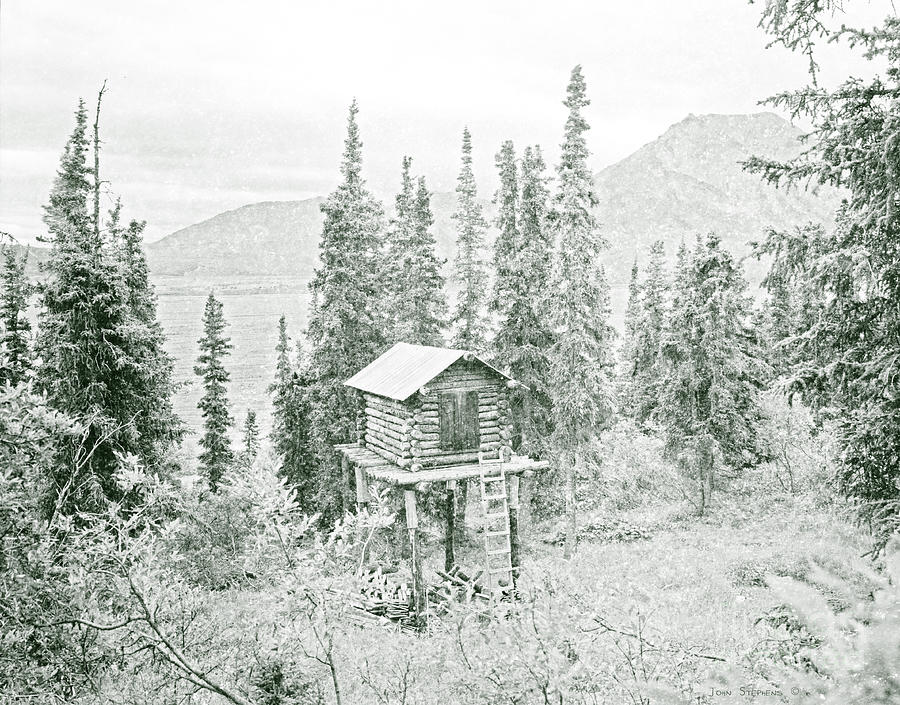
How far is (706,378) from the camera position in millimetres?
28703

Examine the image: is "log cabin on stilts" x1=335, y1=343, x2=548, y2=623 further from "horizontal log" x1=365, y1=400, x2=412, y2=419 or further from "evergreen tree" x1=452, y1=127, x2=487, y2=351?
"evergreen tree" x1=452, y1=127, x2=487, y2=351

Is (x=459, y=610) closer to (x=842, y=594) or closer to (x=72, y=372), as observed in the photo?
(x=842, y=594)

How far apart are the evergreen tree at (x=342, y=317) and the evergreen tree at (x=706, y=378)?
13.2m

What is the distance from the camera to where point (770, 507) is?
3078 cm

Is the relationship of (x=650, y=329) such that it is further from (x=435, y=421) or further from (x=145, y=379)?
(x=145, y=379)

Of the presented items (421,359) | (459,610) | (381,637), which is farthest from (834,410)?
(421,359)

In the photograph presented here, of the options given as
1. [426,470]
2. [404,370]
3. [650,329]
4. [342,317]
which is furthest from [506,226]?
[650,329]

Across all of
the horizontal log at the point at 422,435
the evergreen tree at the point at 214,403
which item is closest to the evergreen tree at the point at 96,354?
the horizontal log at the point at 422,435

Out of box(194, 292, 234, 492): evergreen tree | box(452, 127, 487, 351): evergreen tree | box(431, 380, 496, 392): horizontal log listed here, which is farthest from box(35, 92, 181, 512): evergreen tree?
box(452, 127, 487, 351): evergreen tree

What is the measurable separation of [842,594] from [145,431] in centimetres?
2090

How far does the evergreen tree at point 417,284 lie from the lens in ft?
95.2

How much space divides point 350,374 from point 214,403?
23.3 feet

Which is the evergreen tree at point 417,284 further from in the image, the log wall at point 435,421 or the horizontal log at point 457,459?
the horizontal log at point 457,459

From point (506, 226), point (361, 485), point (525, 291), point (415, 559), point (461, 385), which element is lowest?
point (415, 559)
